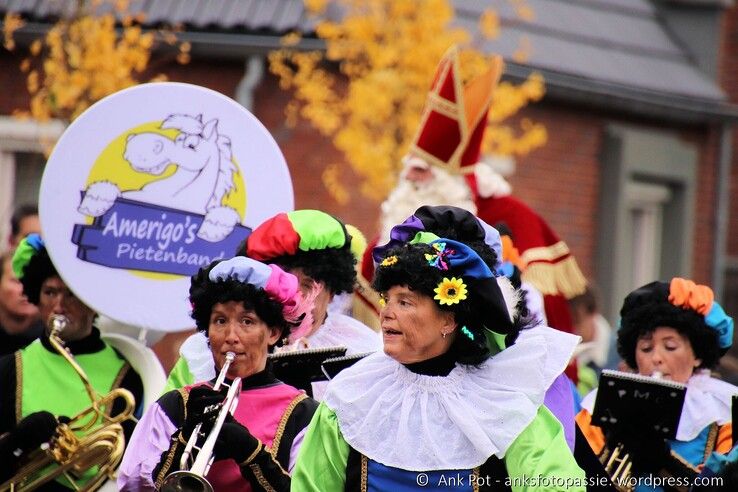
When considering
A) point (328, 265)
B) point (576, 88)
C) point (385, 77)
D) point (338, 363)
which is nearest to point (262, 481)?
point (338, 363)

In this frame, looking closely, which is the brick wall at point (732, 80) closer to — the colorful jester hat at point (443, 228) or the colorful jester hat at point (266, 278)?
the colorful jester hat at point (266, 278)

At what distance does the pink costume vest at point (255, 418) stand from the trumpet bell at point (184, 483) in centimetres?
34

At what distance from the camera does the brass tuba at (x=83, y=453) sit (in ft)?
18.9

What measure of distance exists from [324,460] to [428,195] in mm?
3399

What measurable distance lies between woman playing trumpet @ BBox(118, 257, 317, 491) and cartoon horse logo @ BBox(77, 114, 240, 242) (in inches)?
42.5

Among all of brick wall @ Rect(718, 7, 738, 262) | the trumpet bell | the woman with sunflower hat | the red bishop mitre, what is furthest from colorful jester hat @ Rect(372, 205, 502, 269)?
brick wall @ Rect(718, 7, 738, 262)

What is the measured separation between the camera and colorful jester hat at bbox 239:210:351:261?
227 inches

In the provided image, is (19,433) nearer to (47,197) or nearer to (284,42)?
(47,197)

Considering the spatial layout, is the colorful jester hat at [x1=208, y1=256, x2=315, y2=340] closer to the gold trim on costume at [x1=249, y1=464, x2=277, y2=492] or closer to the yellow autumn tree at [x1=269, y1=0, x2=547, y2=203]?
the gold trim on costume at [x1=249, y1=464, x2=277, y2=492]

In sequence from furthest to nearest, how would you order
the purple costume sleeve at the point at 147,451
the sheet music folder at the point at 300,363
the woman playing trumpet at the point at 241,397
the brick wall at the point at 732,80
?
1. the brick wall at the point at 732,80
2. the sheet music folder at the point at 300,363
3. the purple costume sleeve at the point at 147,451
4. the woman playing trumpet at the point at 241,397

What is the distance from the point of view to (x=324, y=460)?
4.71 metres

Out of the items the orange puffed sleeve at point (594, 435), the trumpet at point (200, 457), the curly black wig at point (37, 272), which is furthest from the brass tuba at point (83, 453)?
the orange puffed sleeve at point (594, 435)

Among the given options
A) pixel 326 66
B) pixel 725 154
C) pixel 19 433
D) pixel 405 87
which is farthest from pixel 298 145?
pixel 19 433

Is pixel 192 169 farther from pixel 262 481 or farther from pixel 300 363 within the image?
pixel 262 481
